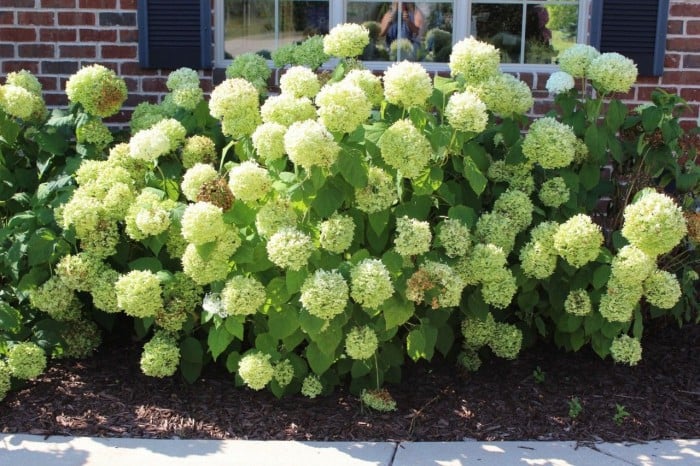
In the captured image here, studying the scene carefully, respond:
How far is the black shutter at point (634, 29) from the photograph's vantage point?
15.2 ft

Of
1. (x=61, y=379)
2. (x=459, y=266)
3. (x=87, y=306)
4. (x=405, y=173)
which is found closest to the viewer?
(x=405, y=173)

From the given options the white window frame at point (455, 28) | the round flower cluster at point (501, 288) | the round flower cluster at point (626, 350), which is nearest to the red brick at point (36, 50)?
the white window frame at point (455, 28)

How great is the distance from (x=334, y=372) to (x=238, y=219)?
0.79 m

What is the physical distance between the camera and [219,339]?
3.46 meters

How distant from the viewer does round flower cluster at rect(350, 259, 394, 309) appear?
320 cm

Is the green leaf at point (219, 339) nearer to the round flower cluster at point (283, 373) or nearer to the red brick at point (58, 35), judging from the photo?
the round flower cluster at point (283, 373)

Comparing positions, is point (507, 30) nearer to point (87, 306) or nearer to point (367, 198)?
point (367, 198)

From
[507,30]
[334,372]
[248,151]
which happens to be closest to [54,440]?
[334,372]

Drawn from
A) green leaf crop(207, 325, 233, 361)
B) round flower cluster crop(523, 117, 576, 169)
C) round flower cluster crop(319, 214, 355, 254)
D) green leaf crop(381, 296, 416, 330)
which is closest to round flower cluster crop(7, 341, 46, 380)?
green leaf crop(207, 325, 233, 361)

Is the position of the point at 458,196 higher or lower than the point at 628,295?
higher

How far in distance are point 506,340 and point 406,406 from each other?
0.55m

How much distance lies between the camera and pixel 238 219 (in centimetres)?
339

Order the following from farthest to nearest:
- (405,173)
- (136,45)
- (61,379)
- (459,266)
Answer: (136,45) < (61,379) < (459,266) < (405,173)

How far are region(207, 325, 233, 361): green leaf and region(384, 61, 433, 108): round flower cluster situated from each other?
1.12 metres
